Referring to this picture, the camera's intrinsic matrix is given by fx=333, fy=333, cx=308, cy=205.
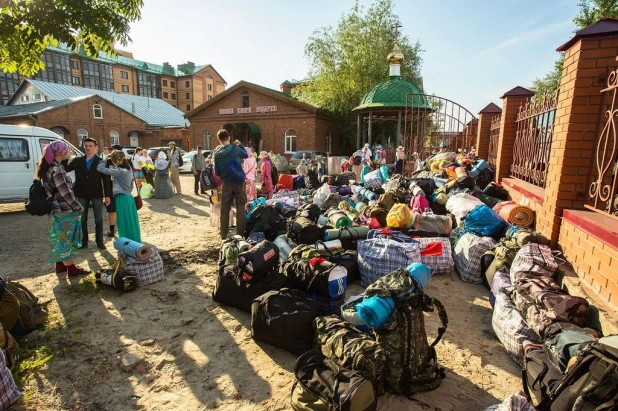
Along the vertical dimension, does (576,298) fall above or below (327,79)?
below

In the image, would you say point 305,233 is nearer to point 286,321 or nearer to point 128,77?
point 286,321

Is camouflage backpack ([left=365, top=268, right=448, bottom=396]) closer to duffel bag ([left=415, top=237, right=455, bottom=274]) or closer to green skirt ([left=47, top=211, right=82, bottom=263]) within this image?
duffel bag ([left=415, top=237, right=455, bottom=274])

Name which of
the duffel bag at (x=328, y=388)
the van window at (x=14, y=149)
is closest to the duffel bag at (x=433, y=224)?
the duffel bag at (x=328, y=388)

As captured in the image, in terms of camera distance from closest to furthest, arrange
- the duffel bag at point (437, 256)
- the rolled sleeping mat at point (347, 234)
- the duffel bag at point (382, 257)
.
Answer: the duffel bag at point (382, 257)
the duffel bag at point (437, 256)
the rolled sleeping mat at point (347, 234)

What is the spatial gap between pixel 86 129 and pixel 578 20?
39.5 metres

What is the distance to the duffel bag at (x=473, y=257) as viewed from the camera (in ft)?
14.7

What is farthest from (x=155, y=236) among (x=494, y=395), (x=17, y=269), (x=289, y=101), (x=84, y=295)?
(x=289, y=101)

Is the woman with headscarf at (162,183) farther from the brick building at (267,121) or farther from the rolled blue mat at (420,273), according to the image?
the brick building at (267,121)

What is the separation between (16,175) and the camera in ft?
29.3

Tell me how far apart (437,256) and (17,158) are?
1074 centimetres

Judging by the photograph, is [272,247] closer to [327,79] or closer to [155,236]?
[155,236]

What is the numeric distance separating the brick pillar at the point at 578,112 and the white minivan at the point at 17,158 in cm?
1030

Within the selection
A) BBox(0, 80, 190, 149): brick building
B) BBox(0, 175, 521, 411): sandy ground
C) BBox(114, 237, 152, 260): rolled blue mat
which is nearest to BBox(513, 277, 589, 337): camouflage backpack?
BBox(0, 175, 521, 411): sandy ground

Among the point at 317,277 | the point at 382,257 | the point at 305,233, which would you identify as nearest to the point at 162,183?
the point at 305,233
